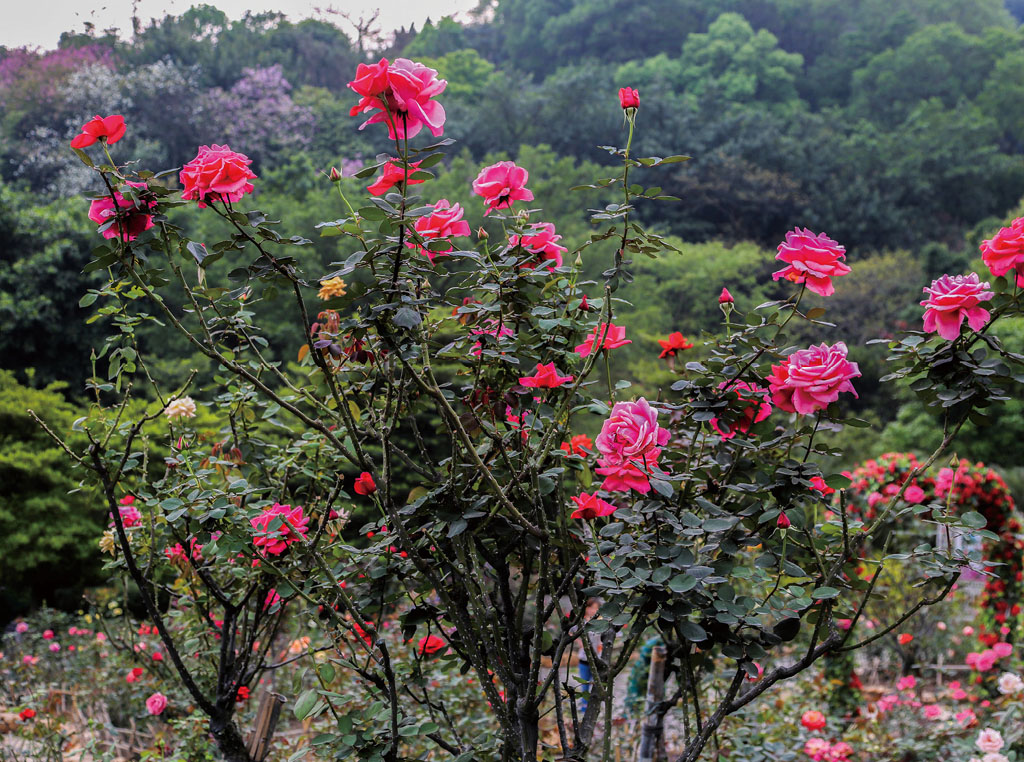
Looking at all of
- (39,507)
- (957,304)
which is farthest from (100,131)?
(39,507)

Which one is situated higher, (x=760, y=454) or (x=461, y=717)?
(x=760, y=454)

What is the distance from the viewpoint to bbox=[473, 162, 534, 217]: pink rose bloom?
109 cm

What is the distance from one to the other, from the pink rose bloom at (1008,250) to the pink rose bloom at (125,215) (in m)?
1.09

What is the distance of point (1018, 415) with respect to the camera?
767 cm

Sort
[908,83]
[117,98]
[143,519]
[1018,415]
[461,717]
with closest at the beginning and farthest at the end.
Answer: [143,519], [461,717], [1018,415], [117,98], [908,83]

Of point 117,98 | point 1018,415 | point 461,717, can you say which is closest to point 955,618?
point 461,717

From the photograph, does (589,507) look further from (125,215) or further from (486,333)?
(125,215)

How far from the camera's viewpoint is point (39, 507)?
421 centimetres

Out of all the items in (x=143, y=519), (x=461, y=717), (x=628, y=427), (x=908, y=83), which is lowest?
(x=461, y=717)

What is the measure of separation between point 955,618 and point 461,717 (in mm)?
3572

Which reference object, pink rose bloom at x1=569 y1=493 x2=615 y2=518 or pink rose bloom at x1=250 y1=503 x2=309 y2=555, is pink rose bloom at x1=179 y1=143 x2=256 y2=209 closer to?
pink rose bloom at x1=250 y1=503 x2=309 y2=555

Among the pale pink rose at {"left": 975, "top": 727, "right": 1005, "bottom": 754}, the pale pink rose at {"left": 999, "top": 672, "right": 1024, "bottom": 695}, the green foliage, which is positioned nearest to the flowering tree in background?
the pale pink rose at {"left": 975, "top": 727, "right": 1005, "bottom": 754}

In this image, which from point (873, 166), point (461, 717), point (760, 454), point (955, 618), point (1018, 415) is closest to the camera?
point (760, 454)

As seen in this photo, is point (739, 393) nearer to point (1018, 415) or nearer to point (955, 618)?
point (955, 618)
